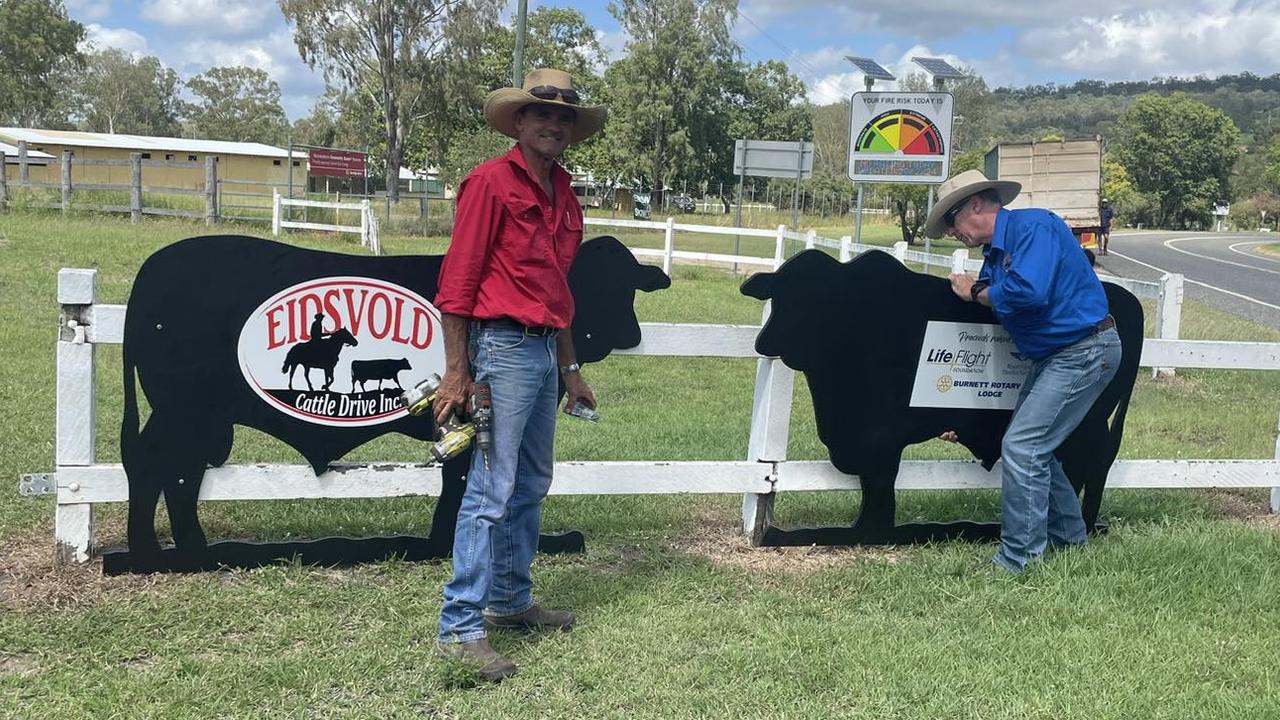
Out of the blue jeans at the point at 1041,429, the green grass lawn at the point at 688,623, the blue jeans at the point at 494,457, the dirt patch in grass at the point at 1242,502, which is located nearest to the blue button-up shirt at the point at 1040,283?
the blue jeans at the point at 1041,429

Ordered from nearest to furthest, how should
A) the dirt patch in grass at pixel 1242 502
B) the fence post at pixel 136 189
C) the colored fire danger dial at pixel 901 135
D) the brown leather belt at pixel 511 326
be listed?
the brown leather belt at pixel 511 326 → the dirt patch in grass at pixel 1242 502 → the colored fire danger dial at pixel 901 135 → the fence post at pixel 136 189

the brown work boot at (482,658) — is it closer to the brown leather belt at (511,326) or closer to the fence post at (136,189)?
the brown leather belt at (511,326)

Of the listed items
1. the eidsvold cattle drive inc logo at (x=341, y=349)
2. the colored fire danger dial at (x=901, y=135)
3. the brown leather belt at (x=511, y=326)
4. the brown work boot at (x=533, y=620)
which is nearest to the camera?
the brown leather belt at (x=511, y=326)

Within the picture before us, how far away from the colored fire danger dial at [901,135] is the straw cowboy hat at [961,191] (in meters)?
9.24

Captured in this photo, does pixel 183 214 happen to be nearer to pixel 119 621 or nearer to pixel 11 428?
pixel 11 428

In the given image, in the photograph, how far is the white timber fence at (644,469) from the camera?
4039mm

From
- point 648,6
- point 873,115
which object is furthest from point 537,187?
point 648,6

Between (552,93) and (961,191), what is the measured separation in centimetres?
202

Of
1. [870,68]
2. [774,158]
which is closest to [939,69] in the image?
[870,68]

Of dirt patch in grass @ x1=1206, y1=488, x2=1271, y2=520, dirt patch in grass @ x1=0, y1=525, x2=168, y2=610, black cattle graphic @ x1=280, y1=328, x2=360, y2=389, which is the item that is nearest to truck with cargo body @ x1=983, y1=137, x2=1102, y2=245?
dirt patch in grass @ x1=1206, y1=488, x2=1271, y2=520

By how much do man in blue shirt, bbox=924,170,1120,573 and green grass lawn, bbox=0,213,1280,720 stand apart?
351mm

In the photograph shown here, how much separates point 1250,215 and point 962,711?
93705 millimetres

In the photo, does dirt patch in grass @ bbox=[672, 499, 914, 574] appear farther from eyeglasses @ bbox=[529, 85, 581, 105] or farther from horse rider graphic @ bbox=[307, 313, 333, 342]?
eyeglasses @ bbox=[529, 85, 581, 105]

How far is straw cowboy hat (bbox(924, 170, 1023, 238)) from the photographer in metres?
4.41
